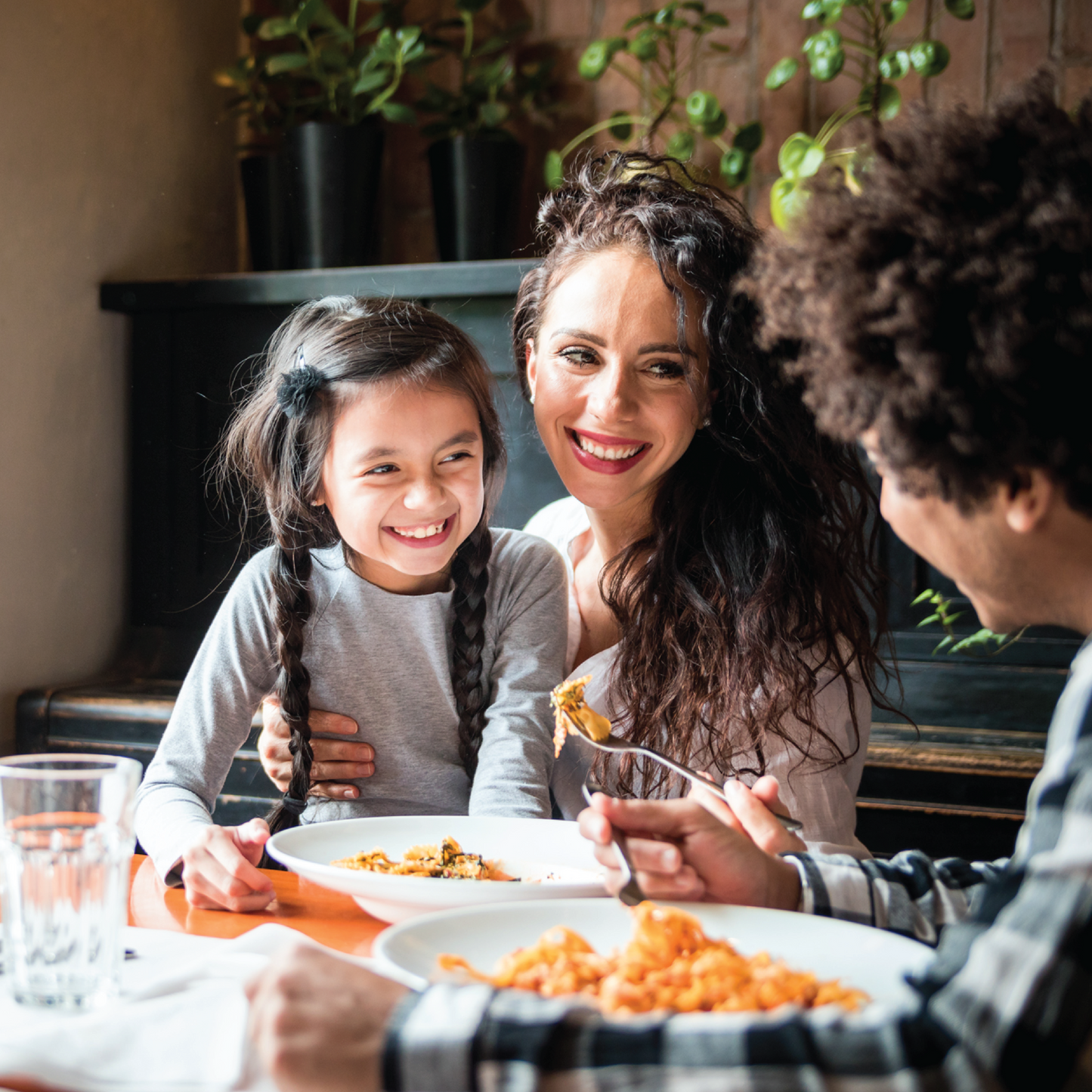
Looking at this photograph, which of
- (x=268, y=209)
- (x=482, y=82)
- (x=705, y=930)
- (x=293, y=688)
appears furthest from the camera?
(x=268, y=209)

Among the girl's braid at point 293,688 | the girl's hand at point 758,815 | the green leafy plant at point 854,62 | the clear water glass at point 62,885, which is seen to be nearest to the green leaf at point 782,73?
the green leafy plant at point 854,62

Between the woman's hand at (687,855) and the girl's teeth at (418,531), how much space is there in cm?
63

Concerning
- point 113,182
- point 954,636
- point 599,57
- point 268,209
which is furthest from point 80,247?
point 954,636

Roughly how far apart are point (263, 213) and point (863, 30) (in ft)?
4.44

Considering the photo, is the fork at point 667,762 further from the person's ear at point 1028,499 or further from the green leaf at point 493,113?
the green leaf at point 493,113

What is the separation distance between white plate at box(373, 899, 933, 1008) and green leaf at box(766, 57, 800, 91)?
1.90 metres

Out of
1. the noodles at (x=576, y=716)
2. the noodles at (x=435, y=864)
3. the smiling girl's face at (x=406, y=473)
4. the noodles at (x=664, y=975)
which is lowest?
the noodles at (x=435, y=864)

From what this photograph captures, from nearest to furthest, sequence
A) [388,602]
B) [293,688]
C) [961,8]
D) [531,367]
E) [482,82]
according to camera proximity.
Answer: [293,688], [388,602], [531,367], [961,8], [482,82]

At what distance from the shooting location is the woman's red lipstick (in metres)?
1.58

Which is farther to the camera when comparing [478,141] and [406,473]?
[478,141]

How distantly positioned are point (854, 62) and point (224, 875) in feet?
7.08

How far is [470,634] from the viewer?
1.53m

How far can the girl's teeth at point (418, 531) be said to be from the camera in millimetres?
1468

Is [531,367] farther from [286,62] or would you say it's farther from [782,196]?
[286,62]
